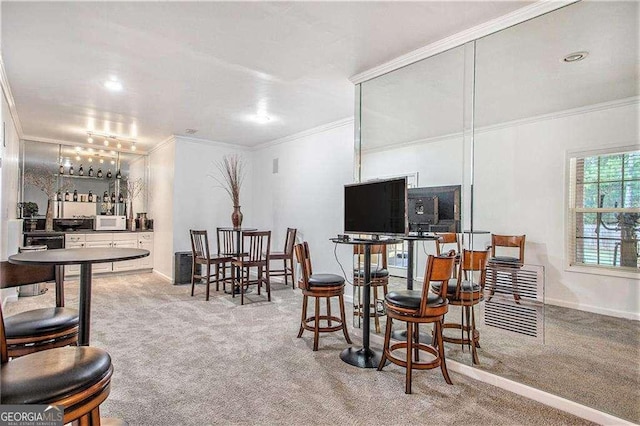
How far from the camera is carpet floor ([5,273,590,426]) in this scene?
199 centimetres

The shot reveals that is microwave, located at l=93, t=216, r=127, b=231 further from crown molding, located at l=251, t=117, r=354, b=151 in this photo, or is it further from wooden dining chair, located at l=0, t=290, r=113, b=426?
wooden dining chair, located at l=0, t=290, r=113, b=426

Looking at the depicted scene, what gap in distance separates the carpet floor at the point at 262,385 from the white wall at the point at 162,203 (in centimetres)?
244

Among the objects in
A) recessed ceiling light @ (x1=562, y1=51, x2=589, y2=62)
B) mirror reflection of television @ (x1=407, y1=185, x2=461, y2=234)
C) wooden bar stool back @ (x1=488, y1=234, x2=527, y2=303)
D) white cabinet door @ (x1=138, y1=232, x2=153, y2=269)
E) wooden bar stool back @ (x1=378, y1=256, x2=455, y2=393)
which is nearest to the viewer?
wooden bar stool back @ (x1=378, y1=256, x2=455, y2=393)

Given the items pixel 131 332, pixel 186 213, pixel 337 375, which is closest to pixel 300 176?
pixel 186 213

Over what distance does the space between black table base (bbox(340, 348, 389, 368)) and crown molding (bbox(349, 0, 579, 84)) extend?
2.49 meters

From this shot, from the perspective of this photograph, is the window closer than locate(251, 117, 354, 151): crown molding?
Yes

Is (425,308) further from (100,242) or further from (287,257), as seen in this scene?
(100,242)

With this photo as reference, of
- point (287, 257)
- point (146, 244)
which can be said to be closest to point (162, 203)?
point (146, 244)

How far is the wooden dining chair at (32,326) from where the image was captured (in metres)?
1.65

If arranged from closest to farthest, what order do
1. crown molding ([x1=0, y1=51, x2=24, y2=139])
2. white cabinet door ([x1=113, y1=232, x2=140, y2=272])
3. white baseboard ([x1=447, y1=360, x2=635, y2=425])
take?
white baseboard ([x1=447, y1=360, x2=635, y2=425]), crown molding ([x1=0, y1=51, x2=24, y2=139]), white cabinet door ([x1=113, y1=232, x2=140, y2=272])

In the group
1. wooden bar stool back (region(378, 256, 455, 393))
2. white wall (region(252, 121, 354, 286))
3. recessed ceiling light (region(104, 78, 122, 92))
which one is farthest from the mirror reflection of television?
recessed ceiling light (region(104, 78, 122, 92))

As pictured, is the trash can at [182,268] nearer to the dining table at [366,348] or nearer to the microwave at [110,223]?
the microwave at [110,223]

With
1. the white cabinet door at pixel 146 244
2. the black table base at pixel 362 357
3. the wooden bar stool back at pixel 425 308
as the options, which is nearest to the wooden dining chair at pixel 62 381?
the wooden bar stool back at pixel 425 308

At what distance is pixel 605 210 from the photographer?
232cm
